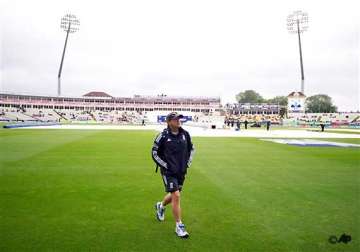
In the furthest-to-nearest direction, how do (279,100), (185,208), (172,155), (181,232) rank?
(279,100) → (185,208) → (172,155) → (181,232)

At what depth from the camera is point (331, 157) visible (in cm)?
1602

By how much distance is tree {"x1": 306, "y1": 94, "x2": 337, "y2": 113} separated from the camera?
14025 centimetres

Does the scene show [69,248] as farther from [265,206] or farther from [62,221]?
[265,206]

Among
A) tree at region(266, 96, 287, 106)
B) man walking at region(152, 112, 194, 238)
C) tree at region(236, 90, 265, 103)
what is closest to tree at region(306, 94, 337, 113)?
tree at region(266, 96, 287, 106)

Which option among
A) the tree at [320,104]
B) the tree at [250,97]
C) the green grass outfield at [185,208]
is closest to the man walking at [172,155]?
the green grass outfield at [185,208]

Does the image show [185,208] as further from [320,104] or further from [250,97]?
[250,97]

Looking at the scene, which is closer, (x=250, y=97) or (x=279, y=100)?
(x=279, y=100)

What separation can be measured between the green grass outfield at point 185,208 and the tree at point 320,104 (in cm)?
13819

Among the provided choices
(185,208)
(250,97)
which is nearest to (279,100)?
(250,97)

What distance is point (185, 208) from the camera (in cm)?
720

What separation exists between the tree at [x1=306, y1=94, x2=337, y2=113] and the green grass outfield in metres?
138

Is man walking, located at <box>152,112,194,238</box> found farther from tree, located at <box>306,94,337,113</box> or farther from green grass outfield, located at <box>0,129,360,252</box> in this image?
tree, located at <box>306,94,337,113</box>

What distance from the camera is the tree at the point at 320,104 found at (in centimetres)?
14025

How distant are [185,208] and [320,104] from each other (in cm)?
14745
